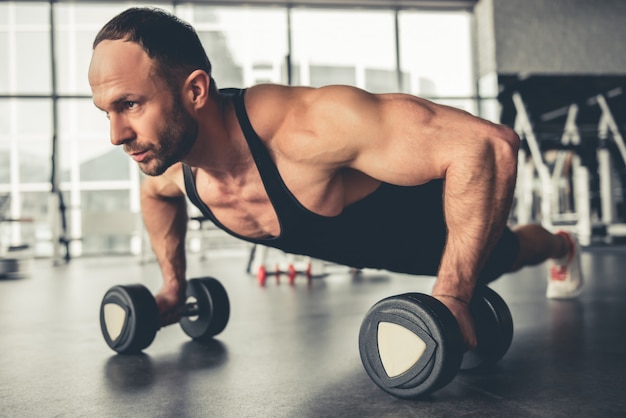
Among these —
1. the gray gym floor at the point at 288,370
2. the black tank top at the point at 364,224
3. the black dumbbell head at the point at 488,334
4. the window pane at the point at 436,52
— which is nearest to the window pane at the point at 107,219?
the gray gym floor at the point at 288,370

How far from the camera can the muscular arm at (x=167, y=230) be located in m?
1.19

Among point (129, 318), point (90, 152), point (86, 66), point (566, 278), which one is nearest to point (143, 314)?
point (129, 318)

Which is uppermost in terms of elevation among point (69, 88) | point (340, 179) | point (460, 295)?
point (69, 88)

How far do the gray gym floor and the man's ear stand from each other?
43cm

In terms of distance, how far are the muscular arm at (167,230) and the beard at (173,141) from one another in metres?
0.31

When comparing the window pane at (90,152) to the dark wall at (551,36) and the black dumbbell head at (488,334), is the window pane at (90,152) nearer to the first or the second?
the dark wall at (551,36)

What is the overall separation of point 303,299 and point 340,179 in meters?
1.07

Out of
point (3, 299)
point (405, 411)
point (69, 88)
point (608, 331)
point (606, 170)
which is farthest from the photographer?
point (69, 88)

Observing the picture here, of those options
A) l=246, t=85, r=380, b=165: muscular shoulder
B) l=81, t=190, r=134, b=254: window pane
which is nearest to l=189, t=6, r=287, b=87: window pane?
l=81, t=190, r=134, b=254: window pane

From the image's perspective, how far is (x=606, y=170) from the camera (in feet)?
14.8

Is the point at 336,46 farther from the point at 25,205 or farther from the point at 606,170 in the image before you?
the point at 25,205

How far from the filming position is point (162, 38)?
0.85m

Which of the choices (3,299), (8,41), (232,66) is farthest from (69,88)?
(3,299)

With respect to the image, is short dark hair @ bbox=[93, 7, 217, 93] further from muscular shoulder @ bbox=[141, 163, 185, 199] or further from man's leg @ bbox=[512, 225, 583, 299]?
man's leg @ bbox=[512, 225, 583, 299]
